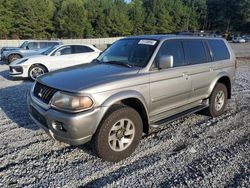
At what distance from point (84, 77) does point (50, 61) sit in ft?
24.5

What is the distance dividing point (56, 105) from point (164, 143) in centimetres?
202

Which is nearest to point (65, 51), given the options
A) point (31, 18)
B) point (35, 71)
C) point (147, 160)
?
point (35, 71)

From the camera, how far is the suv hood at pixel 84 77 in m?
3.81

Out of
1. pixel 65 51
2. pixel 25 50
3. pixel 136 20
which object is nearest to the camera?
pixel 65 51

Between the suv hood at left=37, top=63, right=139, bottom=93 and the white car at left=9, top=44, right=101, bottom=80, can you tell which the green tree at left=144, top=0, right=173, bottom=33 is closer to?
the white car at left=9, top=44, right=101, bottom=80

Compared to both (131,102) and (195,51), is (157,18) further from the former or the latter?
(131,102)

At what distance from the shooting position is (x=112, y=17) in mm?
74812

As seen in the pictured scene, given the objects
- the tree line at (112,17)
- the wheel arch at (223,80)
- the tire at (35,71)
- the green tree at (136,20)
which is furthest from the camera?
the green tree at (136,20)

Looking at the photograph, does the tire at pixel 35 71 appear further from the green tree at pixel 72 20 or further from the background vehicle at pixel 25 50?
the green tree at pixel 72 20

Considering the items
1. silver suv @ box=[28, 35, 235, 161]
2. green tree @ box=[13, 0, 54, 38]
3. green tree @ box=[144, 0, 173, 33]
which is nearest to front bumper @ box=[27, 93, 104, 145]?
silver suv @ box=[28, 35, 235, 161]

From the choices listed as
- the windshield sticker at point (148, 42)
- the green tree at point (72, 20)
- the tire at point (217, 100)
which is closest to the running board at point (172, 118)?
the tire at point (217, 100)

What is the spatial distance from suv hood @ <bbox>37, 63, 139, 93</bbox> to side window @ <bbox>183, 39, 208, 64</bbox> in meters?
1.46

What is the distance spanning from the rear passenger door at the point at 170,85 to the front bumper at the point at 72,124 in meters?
1.16

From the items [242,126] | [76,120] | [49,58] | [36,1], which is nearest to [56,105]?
[76,120]
